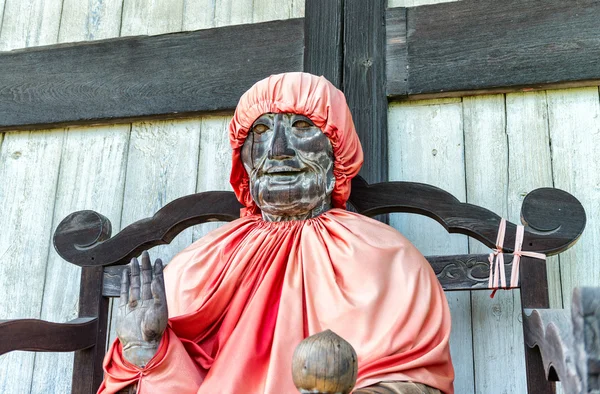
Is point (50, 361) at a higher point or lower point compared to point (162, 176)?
lower

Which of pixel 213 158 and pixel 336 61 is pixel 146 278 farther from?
pixel 336 61

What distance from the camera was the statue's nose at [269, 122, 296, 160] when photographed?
6.70 feet

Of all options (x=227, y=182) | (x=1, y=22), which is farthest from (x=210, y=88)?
(x=1, y=22)

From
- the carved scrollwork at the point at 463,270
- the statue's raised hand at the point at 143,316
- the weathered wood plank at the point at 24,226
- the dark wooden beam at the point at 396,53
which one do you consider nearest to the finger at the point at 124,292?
the statue's raised hand at the point at 143,316

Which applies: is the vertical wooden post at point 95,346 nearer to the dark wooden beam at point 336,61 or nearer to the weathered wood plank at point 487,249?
the dark wooden beam at point 336,61

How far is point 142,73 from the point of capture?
2783 mm

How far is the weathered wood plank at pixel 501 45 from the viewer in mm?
2408

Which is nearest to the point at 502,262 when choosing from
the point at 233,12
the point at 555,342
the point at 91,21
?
the point at 555,342

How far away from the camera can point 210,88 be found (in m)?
2.70

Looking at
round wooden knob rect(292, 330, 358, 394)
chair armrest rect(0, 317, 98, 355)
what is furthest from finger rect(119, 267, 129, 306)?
round wooden knob rect(292, 330, 358, 394)

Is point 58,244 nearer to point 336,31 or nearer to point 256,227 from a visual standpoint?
point 256,227

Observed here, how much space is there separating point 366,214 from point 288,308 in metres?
0.49

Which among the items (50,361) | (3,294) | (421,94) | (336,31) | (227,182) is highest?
(336,31)

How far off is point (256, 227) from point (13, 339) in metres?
0.66
